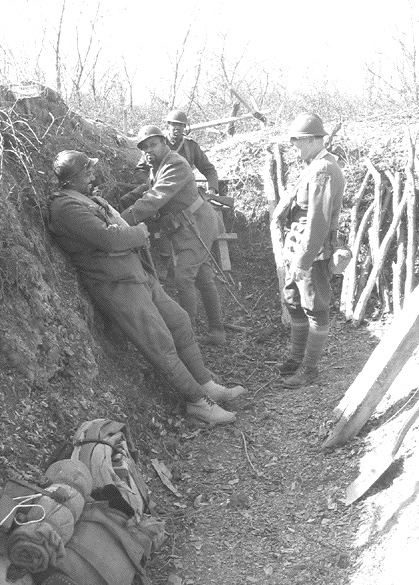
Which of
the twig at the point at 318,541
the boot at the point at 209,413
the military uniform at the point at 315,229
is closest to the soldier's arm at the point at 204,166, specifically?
the military uniform at the point at 315,229

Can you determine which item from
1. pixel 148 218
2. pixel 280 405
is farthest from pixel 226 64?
pixel 280 405

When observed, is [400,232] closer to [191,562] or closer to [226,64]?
[191,562]

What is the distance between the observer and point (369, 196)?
26.4 feet

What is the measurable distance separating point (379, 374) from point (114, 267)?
2.17 meters

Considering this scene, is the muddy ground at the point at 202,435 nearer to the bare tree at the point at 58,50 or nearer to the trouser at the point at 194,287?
the trouser at the point at 194,287

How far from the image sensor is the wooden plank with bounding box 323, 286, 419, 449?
170 inches

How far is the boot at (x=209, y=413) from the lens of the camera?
212 inches

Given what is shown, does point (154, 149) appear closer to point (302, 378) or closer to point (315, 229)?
point (315, 229)

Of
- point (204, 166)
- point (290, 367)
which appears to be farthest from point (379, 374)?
point (204, 166)

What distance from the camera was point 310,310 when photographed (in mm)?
5781

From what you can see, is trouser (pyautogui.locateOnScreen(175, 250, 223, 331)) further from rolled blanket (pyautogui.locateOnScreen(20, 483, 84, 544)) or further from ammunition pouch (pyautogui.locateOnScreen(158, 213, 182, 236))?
rolled blanket (pyautogui.locateOnScreen(20, 483, 84, 544))

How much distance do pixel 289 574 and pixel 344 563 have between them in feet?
1.05

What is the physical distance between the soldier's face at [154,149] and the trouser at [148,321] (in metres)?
1.51

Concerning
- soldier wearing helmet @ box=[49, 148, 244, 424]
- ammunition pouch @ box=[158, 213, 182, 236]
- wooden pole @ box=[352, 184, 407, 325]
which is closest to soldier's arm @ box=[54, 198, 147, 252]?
soldier wearing helmet @ box=[49, 148, 244, 424]
